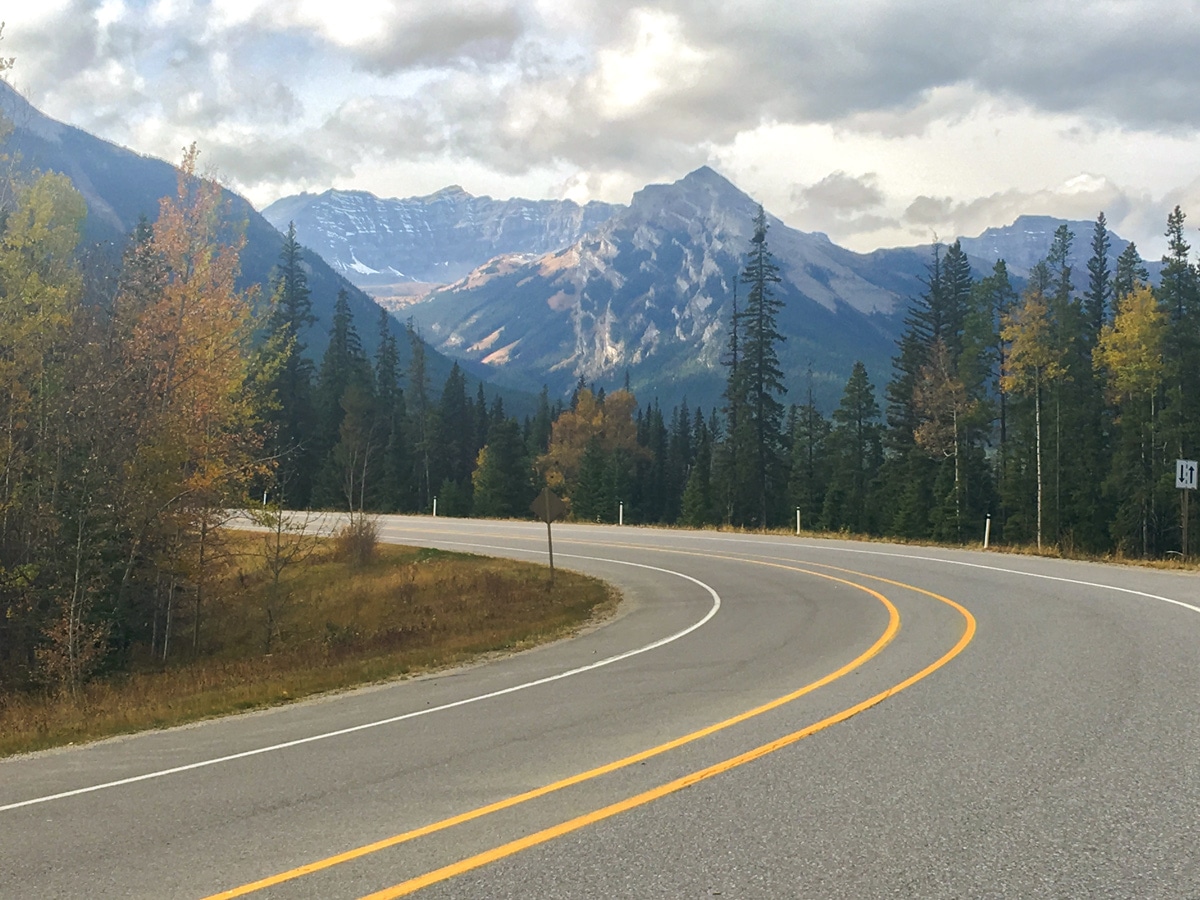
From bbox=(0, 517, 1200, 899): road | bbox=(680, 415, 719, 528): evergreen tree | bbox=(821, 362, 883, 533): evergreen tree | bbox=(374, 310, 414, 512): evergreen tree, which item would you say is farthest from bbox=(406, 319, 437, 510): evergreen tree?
bbox=(0, 517, 1200, 899): road

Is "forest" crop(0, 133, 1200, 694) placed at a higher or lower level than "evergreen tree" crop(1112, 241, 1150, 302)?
lower

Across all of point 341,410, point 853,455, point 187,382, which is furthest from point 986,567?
point 341,410

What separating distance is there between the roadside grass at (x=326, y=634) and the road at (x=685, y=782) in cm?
134

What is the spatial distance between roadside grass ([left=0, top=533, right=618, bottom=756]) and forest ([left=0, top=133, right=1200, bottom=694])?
2.15 metres

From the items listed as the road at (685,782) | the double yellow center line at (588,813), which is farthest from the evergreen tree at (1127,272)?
the double yellow center line at (588,813)

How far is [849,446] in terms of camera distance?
7756 centimetres

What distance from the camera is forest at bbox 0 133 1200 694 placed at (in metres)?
20.0

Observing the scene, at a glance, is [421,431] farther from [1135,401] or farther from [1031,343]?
[1135,401]

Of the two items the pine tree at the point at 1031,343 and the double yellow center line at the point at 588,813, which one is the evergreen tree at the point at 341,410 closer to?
the pine tree at the point at 1031,343

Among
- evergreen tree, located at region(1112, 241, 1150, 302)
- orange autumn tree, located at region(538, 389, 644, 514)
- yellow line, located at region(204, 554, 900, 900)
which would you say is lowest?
yellow line, located at region(204, 554, 900, 900)

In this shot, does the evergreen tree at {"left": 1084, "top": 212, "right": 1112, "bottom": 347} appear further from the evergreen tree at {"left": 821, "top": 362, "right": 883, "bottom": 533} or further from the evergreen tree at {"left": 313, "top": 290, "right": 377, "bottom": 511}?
the evergreen tree at {"left": 313, "top": 290, "right": 377, "bottom": 511}

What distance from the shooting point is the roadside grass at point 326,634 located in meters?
12.1

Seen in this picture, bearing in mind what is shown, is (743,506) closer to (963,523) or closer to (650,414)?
(963,523)

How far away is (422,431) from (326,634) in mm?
74207
